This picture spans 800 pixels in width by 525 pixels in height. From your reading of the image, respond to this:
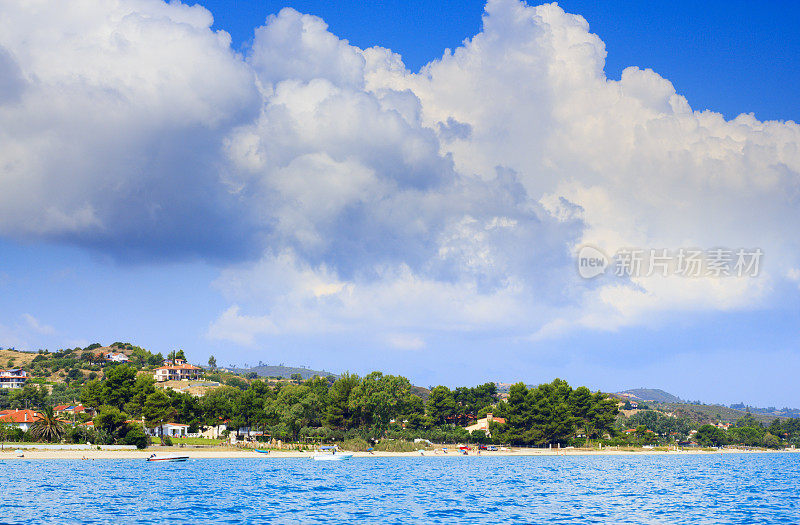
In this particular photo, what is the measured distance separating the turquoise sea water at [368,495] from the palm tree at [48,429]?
20.4 metres

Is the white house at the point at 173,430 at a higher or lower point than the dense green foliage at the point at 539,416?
lower

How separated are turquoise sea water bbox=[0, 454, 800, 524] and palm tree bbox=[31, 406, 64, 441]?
20.4 metres

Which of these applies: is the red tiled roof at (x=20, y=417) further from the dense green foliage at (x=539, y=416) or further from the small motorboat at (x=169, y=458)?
the dense green foliage at (x=539, y=416)

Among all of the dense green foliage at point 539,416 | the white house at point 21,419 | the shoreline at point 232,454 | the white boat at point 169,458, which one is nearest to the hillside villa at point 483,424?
the dense green foliage at point 539,416

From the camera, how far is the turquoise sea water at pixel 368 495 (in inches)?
1900

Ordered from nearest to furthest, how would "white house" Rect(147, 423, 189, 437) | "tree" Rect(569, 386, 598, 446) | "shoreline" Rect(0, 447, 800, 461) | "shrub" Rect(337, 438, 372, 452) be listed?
"shoreline" Rect(0, 447, 800, 461) → "shrub" Rect(337, 438, 372, 452) → "white house" Rect(147, 423, 189, 437) → "tree" Rect(569, 386, 598, 446)

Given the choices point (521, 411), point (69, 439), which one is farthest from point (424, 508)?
point (521, 411)

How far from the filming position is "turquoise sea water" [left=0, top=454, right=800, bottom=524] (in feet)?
158

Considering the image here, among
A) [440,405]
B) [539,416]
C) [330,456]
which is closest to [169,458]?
[330,456]

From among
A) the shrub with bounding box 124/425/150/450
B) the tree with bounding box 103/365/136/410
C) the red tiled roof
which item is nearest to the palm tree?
the shrub with bounding box 124/425/150/450

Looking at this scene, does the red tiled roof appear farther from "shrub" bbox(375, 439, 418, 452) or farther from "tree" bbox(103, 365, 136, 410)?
"shrub" bbox(375, 439, 418, 452)

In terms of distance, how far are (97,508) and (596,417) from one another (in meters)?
127

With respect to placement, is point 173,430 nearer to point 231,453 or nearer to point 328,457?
point 231,453

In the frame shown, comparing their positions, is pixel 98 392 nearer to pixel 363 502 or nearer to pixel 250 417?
pixel 250 417
